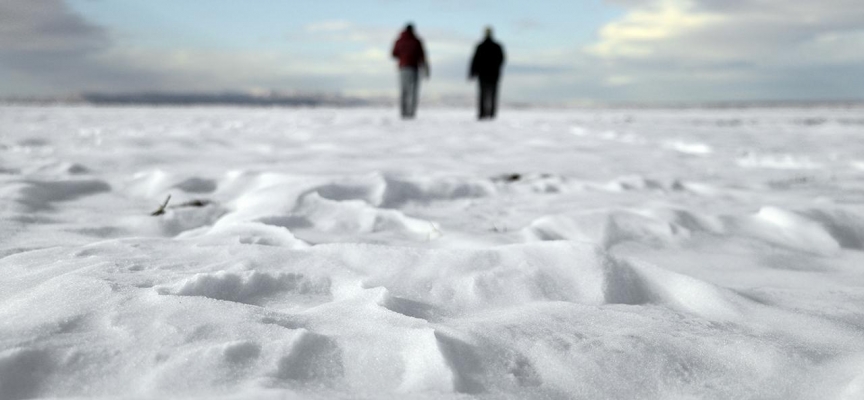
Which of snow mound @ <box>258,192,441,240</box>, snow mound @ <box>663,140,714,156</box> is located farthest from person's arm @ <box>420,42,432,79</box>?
snow mound @ <box>258,192,441,240</box>

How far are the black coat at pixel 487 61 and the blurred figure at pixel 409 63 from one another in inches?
40.0

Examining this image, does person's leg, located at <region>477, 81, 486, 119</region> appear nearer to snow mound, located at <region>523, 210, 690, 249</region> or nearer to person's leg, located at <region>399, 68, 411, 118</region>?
person's leg, located at <region>399, 68, 411, 118</region>

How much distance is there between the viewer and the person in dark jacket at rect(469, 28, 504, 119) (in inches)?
386

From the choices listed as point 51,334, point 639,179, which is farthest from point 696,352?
point 639,179

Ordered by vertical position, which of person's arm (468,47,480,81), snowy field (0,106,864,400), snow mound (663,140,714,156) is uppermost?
person's arm (468,47,480,81)

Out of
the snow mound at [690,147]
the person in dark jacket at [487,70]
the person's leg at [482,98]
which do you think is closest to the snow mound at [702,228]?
the snow mound at [690,147]

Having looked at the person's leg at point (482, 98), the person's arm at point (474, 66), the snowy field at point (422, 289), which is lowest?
the snowy field at point (422, 289)

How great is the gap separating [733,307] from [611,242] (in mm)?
495

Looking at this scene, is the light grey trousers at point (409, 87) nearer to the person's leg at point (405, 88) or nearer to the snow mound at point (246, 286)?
the person's leg at point (405, 88)

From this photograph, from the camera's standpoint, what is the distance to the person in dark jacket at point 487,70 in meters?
9.80

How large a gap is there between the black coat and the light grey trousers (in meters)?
1.10

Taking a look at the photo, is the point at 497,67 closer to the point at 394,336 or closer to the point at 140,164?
the point at 140,164

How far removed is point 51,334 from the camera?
804 millimetres

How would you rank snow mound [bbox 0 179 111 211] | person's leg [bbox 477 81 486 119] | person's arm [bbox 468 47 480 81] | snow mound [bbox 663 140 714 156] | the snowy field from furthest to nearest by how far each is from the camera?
person's leg [bbox 477 81 486 119] → person's arm [bbox 468 47 480 81] → snow mound [bbox 663 140 714 156] → snow mound [bbox 0 179 111 211] → the snowy field
